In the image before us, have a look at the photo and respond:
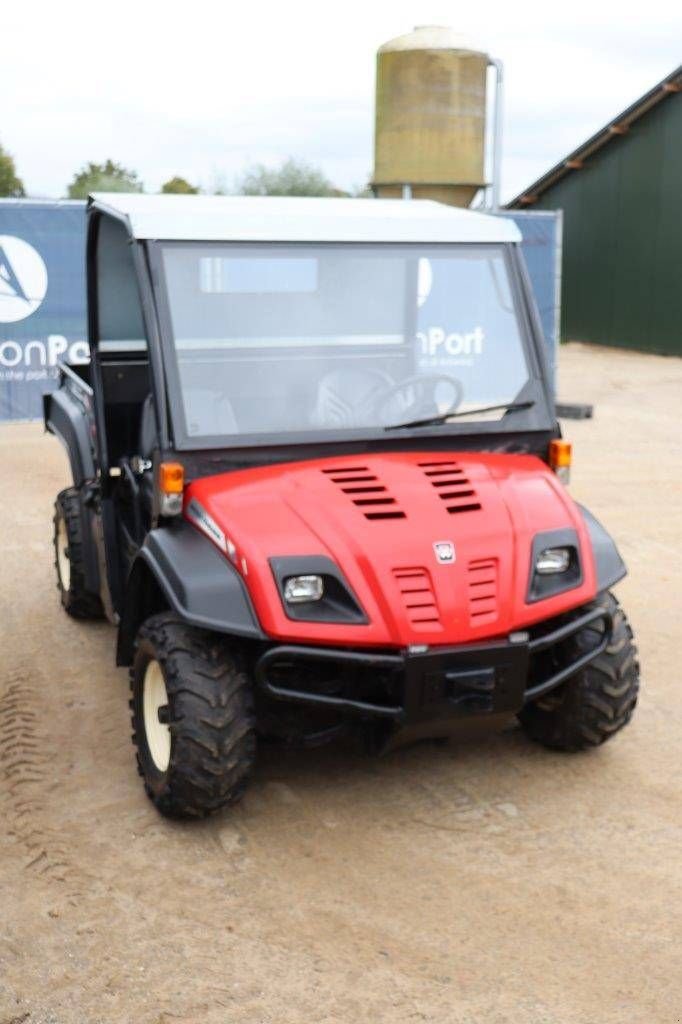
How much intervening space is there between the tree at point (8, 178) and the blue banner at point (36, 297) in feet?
120

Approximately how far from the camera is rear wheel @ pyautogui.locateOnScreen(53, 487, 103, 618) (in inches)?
231

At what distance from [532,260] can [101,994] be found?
1330 centimetres

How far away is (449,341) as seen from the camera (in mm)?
4492

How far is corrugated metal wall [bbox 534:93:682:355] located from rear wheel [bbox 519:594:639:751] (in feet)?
61.9

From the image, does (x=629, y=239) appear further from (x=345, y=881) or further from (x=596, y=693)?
(x=345, y=881)

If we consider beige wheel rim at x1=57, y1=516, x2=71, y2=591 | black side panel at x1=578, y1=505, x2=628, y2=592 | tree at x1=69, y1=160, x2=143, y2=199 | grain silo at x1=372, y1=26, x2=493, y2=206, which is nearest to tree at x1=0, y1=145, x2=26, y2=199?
tree at x1=69, y1=160, x2=143, y2=199

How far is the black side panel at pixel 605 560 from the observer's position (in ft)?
13.2

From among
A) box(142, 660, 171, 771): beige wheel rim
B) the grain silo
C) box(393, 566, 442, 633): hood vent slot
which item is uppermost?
the grain silo

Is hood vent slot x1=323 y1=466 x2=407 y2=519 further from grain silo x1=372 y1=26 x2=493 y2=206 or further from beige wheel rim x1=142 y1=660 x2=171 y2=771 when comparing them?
grain silo x1=372 y1=26 x2=493 y2=206

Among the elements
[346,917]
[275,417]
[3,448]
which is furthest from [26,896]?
[3,448]

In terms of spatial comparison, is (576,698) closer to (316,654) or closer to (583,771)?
(583,771)

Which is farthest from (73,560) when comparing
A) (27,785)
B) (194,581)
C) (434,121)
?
(434,121)

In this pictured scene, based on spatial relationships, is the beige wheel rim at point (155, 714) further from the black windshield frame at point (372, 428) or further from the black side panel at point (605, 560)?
the black side panel at point (605, 560)

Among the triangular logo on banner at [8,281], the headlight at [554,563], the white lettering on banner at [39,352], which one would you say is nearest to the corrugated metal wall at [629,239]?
the white lettering on banner at [39,352]
